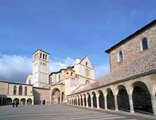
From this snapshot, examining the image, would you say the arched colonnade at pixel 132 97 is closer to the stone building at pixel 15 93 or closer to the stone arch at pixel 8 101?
the stone building at pixel 15 93

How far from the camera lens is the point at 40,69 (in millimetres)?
60344

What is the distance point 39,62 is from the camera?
60.2 m

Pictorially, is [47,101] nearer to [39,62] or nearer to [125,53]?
[39,62]

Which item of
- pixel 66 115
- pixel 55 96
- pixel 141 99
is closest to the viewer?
pixel 66 115

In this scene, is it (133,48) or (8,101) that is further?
(8,101)

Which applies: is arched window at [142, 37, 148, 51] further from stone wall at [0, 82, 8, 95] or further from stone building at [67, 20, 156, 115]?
stone wall at [0, 82, 8, 95]

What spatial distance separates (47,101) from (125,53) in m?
33.9

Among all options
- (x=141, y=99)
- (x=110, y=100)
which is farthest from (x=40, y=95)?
(x=141, y=99)

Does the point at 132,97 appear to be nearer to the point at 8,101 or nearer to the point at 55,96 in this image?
the point at 8,101

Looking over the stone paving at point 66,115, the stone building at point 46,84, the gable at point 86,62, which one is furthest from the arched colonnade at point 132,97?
the gable at point 86,62

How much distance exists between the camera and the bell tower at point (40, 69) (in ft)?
194

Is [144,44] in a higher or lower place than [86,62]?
lower

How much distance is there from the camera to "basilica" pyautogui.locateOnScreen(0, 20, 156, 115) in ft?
41.2

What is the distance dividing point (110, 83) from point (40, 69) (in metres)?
49.2
